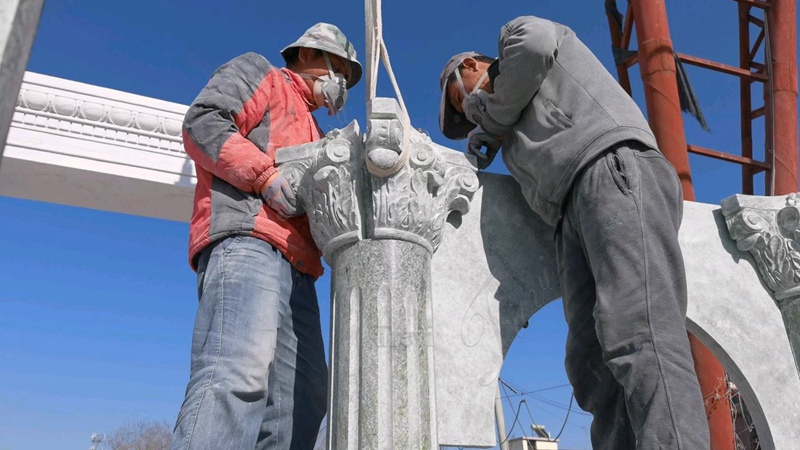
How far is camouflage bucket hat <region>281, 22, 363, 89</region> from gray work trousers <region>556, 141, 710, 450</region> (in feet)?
4.29

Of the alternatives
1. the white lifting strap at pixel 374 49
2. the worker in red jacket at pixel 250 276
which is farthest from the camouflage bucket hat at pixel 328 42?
the white lifting strap at pixel 374 49

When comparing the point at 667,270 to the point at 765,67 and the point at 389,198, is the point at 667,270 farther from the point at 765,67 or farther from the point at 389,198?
the point at 765,67

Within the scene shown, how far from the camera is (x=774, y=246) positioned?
10.2ft

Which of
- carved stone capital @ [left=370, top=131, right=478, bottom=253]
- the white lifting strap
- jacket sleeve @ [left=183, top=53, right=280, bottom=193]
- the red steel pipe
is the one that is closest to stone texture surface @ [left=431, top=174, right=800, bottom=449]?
carved stone capital @ [left=370, top=131, right=478, bottom=253]

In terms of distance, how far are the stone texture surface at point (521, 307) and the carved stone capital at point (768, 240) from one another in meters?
0.04

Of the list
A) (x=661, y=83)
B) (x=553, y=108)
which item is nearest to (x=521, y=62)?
(x=553, y=108)

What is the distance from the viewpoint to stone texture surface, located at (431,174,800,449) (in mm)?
2605

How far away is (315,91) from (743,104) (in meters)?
8.58

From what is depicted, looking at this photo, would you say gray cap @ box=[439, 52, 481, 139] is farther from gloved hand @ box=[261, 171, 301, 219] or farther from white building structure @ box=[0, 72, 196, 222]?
white building structure @ box=[0, 72, 196, 222]

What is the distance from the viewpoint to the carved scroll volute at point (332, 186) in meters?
2.60

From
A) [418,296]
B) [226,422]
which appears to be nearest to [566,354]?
[418,296]

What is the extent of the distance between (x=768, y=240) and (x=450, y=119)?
4.84ft

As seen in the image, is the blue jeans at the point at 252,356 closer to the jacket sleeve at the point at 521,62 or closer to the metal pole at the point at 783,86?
the jacket sleeve at the point at 521,62

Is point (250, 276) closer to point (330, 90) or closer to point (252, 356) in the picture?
point (252, 356)
